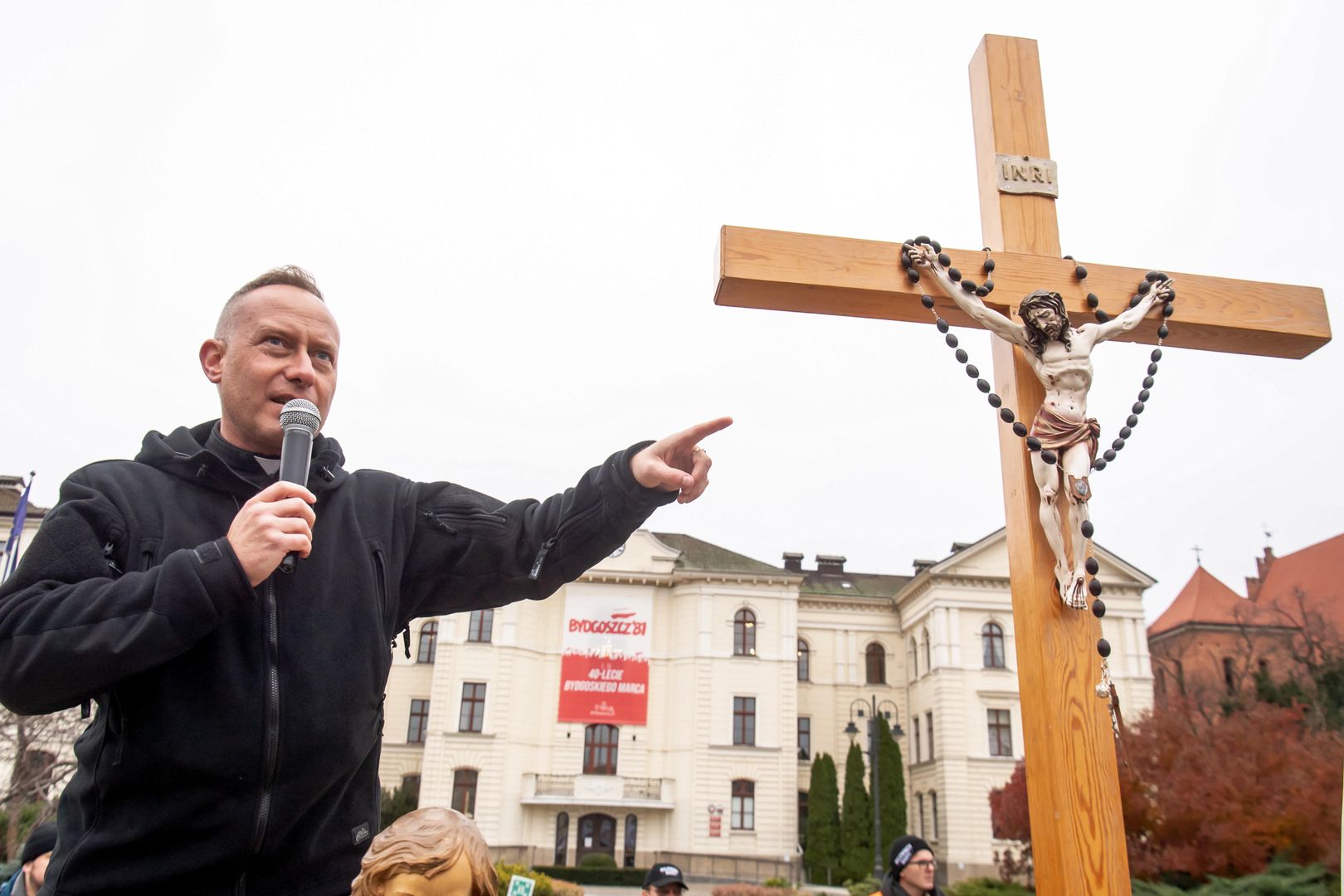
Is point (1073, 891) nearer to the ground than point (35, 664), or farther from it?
nearer to the ground

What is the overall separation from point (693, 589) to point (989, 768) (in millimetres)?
11684

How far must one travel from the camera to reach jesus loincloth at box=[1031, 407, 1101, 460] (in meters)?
3.34

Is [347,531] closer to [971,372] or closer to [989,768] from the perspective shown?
[971,372]

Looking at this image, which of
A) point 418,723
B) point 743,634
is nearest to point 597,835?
point 418,723

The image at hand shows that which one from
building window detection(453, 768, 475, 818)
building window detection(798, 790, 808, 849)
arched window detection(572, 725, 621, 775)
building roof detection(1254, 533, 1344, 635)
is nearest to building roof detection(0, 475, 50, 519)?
building window detection(453, 768, 475, 818)

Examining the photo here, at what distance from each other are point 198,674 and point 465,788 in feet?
112

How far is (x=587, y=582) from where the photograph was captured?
3481 centimetres

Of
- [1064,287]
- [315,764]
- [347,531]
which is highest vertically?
[1064,287]

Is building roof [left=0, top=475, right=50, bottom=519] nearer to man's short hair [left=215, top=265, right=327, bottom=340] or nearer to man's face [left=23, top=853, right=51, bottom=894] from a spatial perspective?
man's face [left=23, top=853, right=51, bottom=894]

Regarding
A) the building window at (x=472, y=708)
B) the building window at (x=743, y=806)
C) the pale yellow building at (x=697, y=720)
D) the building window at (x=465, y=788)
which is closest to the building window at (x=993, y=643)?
the pale yellow building at (x=697, y=720)

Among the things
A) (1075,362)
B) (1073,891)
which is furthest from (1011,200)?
(1073,891)

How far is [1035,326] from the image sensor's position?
345 centimetres

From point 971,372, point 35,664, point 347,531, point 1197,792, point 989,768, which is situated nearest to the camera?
point 35,664

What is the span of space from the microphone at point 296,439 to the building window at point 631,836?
33.7 meters
